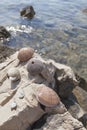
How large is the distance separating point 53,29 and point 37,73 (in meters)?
9.78

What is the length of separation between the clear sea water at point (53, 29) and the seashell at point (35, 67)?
4366 mm

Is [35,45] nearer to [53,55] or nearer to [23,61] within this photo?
[53,55]

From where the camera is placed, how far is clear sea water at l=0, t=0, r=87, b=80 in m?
14.2

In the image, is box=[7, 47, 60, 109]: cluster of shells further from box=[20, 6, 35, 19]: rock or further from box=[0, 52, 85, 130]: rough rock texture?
box=[20, 6, 35, 19]: rock

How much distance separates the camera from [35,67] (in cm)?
→ 800

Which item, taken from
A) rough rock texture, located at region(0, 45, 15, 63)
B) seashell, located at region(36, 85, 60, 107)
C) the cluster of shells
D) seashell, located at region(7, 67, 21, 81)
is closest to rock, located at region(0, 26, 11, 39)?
rough rock texture, located at region(0, 45, 15, 63)

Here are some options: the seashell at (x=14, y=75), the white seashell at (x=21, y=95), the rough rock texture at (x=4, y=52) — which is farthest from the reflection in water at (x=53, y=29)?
the white seashell at (x=21, y=95)

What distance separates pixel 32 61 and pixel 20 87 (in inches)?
31.9

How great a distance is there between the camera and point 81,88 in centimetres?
1066

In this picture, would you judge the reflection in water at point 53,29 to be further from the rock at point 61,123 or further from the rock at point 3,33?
the rock at point 61,123

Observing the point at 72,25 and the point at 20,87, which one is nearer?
the point at 20,87

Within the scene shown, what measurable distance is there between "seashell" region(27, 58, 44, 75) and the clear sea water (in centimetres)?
437

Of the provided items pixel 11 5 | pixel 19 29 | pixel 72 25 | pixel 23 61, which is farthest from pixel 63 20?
pixel 23 61

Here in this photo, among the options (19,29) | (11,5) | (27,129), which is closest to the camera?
(27,129)
